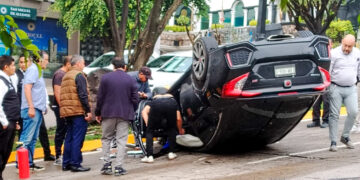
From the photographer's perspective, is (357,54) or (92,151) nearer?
(357,54)

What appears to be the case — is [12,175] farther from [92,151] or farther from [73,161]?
[92,151]

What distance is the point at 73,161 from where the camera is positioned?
8.68 meters

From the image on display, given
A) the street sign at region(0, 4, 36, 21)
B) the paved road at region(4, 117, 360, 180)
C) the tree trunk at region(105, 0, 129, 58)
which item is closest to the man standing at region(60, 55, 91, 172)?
the paved road at region(4, 117, 360, 180)

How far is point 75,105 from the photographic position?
862 centimetres

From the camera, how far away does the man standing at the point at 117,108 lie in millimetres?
8273

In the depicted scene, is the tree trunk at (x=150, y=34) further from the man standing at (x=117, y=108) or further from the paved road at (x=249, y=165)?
the man standing at (x=117, y=108)

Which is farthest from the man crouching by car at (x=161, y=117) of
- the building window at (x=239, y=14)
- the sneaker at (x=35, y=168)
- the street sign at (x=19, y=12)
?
the building window at (x=239, y=14)

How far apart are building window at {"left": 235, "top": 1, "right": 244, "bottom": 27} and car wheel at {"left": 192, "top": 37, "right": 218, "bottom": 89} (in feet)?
114

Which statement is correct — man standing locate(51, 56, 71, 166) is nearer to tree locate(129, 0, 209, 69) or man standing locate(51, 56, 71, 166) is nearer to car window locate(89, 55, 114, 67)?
tree locate(129, 0, 209, 69)

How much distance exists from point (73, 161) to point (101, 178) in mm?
700

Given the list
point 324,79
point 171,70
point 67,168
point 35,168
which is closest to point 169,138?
point 67,168

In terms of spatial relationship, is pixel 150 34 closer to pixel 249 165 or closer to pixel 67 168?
pixel 67 168

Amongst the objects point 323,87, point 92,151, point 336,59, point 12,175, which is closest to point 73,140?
point 12,175

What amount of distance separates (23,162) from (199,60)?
112 inches
